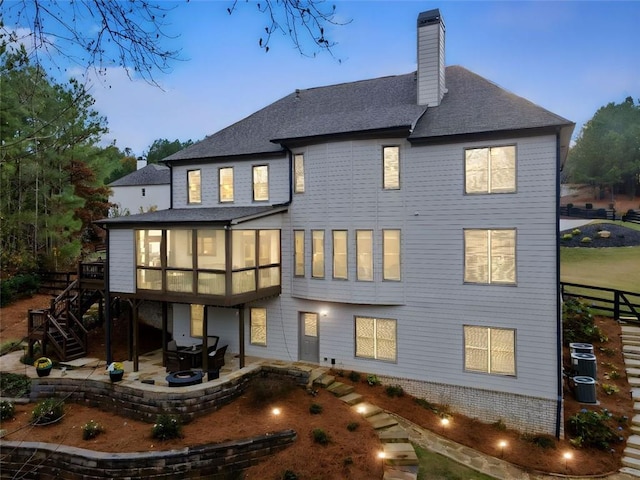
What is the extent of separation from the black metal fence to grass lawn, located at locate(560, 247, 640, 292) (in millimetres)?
1704

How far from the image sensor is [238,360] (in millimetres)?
15367

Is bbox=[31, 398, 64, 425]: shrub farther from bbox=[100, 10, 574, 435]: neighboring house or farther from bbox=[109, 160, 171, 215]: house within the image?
bbox=[109, 160, 171, 215]: house

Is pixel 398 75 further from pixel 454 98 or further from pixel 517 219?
pixel 517 219

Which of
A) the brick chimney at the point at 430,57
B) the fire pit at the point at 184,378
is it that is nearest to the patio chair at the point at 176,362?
the fire pit at the point at 184,378

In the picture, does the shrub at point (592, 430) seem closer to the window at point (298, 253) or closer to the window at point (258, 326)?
the window at point (298, 253)

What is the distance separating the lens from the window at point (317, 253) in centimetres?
1455

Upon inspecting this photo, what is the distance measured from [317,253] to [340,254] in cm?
94

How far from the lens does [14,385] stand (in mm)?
14000

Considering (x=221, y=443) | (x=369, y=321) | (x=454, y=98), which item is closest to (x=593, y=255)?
(x=454, y=98)

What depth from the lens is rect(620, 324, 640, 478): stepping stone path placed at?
10.1 meters

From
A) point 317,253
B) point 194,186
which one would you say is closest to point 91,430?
point 317,253

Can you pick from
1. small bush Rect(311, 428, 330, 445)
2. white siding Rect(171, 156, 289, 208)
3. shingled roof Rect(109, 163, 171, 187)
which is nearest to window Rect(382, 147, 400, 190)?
white siding Rect(171, 156, 289, 208)

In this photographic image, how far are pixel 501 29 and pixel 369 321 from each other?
11.3 metres

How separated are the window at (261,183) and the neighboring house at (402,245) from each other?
5 centimetres
